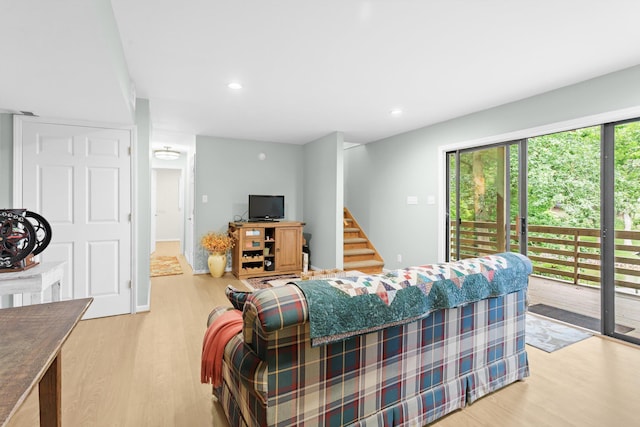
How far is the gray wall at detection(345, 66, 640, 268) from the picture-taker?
291 centimetres

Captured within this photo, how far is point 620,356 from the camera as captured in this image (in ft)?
8.45

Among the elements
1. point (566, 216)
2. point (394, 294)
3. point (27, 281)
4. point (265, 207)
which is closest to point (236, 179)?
point (265, 207)

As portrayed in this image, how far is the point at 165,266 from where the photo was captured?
19.8 ft

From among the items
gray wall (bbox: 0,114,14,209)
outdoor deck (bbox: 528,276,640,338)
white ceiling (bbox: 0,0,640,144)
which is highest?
white ceiling (bbox: 0,0,640,144)

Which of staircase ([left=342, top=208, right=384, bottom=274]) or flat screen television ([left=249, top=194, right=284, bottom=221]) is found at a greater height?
flat screen television ([left=249, top=194, right=284, bottom=221])

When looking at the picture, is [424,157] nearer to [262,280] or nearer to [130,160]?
[262,280]

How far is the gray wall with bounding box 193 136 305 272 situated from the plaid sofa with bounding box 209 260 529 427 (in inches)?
148

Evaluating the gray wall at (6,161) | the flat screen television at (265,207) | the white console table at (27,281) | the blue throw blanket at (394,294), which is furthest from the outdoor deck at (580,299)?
the gray wall at (6,161)

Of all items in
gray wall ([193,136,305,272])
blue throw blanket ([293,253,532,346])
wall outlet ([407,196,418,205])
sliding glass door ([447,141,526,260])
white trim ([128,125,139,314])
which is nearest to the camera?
blue throw blanket ([293,253,532,346])

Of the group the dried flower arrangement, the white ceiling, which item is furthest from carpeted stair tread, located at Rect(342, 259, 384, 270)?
the white ceiling

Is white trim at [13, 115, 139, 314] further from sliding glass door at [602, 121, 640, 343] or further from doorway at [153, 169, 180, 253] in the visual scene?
doorway at [153, 169, 180, 253]

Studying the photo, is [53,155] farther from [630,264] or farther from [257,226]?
[630,264]

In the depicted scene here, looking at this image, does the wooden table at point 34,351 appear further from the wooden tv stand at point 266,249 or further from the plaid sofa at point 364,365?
the wooden tv stand at point 266,249

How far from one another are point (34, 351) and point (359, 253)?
16.3 feet
